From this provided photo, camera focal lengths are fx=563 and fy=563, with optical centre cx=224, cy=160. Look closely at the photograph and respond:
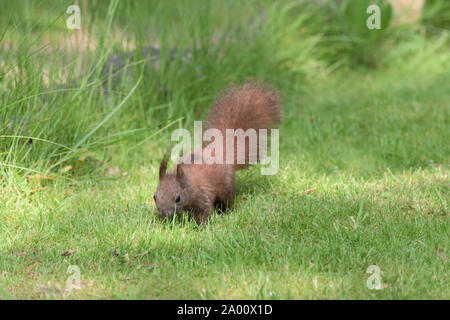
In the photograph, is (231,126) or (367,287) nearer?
(367,287)

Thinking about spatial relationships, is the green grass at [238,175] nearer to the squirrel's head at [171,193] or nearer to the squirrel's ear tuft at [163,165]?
the squirrel's head at [171,193]

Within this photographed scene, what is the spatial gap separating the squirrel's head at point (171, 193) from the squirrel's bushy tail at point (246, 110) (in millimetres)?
503

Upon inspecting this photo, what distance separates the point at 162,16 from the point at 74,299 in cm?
379

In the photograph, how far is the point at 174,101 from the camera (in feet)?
17.3

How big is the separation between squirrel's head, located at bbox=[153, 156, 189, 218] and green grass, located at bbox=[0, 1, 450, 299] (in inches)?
→ 3.9

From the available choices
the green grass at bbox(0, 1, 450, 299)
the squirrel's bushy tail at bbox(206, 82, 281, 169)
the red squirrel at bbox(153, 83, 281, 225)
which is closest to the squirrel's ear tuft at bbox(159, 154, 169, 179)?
the red squirrel at bbox(153, 83, 281, 225)

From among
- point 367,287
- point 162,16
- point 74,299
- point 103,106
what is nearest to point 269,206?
point 367,287

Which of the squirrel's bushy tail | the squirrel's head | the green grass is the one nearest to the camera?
the green grass

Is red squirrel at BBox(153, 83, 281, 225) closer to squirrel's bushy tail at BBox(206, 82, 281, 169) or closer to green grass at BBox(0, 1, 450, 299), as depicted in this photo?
squirrel's bushy tail at BBox(206, 82, 281, 169)

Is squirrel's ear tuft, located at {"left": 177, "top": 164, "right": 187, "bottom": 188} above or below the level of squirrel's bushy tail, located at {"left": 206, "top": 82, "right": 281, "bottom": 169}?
below

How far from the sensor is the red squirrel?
11.3 feet

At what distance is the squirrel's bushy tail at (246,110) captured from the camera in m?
3.96

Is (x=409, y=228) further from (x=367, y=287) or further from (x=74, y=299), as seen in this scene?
(x=74, y=299)
